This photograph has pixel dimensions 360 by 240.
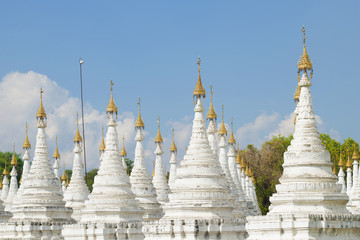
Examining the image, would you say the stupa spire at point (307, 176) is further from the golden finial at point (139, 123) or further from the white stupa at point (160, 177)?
the white stupa at point (160, 177)

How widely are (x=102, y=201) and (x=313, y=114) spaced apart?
38.9 feet

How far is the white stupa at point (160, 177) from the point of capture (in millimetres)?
46750

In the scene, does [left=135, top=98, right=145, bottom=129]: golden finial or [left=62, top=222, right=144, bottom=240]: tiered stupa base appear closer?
[left=62, top=222, right=144, bottom=240]: tiered stupa base

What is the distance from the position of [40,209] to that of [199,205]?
1280cm

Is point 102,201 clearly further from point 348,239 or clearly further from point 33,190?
point 348,239

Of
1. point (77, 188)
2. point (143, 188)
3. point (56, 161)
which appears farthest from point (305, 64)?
point (56, 161)

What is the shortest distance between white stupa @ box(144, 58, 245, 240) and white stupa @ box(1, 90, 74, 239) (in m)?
10.4

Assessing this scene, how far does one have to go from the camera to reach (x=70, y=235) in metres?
37.7

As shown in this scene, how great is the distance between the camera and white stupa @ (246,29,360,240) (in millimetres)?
28641

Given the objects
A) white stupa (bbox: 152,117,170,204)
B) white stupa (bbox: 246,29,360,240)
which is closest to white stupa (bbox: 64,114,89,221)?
white stupa (bbox: 152,117,170,204)

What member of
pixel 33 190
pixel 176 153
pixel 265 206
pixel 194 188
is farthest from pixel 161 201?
pixel 265 206

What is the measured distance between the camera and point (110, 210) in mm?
36844

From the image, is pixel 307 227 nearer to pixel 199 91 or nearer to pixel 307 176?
pixel 307 176

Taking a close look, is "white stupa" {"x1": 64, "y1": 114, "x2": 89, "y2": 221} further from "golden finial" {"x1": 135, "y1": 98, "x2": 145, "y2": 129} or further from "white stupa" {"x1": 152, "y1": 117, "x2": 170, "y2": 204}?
"golden finial" {"x1": 135, "y1": 98, "x2": 145, "y2": 129}
